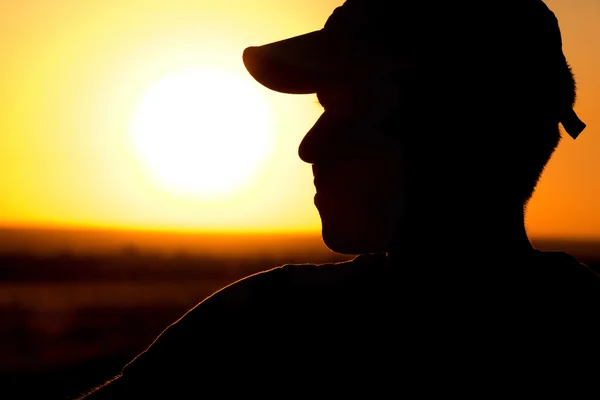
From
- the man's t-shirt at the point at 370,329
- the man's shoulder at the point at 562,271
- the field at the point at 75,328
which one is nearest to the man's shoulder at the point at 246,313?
the man's t-shirt at the point at 370,329

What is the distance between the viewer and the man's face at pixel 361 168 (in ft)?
6.75

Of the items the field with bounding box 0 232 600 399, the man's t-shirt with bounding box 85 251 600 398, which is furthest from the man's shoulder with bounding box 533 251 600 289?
the field with bounding box 0 232 600 399

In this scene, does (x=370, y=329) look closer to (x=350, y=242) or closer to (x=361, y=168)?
(x=350, y=242)

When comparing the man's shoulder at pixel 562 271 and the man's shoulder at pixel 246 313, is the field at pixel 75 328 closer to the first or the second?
the man's shoulder at pixel 246 313

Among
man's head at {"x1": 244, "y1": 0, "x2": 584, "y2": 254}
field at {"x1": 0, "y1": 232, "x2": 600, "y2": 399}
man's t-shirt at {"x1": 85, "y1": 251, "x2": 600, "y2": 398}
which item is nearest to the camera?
man's t-shirt at {"x1": 85, "y1": 251, "x2": 600, "y2": 398}

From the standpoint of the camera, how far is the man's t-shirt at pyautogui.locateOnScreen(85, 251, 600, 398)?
195cm

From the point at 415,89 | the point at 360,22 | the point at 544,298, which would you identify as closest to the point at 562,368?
the point at 544,298

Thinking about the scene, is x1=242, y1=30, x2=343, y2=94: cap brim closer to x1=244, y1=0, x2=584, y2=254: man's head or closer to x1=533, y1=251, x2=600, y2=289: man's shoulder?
x1=244, y1=0, x2=584, y2=254: man's head

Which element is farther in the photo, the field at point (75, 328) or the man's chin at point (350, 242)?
the field at point (75, 328)

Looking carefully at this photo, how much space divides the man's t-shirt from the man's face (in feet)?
0.40

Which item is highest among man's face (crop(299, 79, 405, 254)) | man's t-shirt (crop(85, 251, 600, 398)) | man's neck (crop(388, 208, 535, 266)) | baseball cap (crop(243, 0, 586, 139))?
baseball cap (crop(243, 0, 586, 139))

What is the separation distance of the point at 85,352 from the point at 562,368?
49.8 ft

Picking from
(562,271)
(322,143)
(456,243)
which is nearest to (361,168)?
(322,143)

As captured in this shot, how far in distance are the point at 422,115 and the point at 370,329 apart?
21.0 inches
